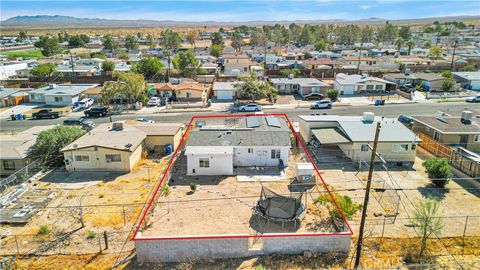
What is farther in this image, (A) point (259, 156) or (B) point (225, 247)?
(A) point (259, 156)

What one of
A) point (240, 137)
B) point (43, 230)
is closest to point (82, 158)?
point (43, 230)

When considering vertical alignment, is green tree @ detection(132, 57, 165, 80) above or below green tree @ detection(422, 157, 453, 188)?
above

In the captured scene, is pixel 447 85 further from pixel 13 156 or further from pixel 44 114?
pixel 44 114

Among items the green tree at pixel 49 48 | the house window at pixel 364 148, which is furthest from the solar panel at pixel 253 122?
the green tree at pixel 49 48

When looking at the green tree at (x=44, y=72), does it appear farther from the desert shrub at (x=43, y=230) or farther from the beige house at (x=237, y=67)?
the desert shrub at (x=43, y=230)

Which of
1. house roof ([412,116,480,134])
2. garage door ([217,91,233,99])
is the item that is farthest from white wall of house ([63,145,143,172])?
garage door ([217,91,233,99])

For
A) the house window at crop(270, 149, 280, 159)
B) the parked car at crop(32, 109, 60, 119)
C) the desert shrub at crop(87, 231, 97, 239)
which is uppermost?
the house window at crop(270, 149, 280, 159)

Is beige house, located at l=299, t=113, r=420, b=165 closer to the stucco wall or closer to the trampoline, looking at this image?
the stucco wall
